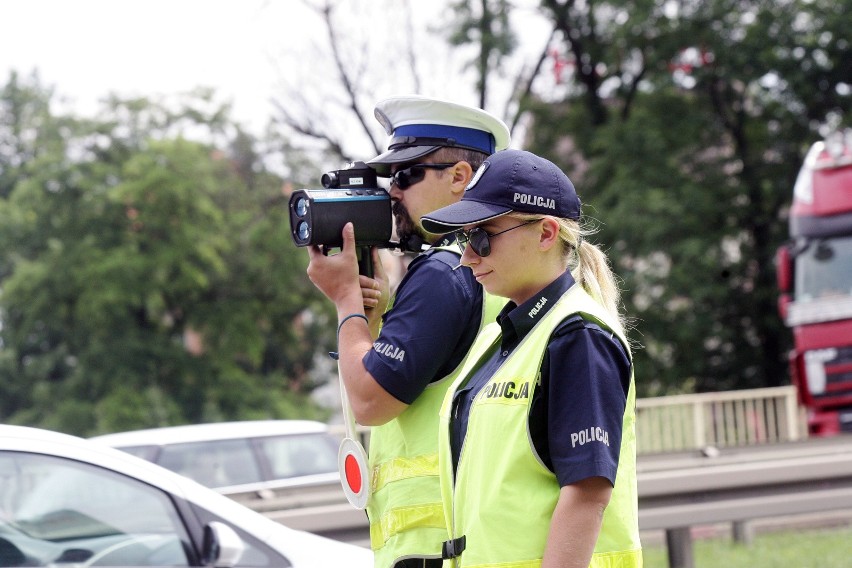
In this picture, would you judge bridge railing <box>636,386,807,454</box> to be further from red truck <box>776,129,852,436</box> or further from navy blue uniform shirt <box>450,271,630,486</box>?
navy blue uniform shirt <box>450,271,630,486</box>

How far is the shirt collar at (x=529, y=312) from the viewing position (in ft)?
7.80

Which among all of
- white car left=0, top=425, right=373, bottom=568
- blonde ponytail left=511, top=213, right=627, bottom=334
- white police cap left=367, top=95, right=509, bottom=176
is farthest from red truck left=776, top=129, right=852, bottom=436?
blonde ponytail left=511, top=213, right=627, bottom=334

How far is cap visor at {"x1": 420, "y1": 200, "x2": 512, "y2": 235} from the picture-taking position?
2.38 m

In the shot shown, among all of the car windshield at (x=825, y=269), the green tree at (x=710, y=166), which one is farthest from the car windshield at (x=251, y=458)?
the green tree at (x=710, y=166)

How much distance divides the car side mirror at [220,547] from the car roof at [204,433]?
4915 millimetres

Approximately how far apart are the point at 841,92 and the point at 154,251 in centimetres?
1470

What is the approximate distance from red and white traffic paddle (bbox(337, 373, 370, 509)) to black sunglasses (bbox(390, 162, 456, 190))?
0.55 metres

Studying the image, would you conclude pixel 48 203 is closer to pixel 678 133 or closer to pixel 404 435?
pixel 678 133

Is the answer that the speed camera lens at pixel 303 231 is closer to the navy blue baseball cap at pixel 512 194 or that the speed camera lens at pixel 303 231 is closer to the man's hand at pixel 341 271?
the man's hand at pixel 341 271

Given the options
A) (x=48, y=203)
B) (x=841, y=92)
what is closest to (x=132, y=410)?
(x=48, y=203)

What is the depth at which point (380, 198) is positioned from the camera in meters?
A: 2.98

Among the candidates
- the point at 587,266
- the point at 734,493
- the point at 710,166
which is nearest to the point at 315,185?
the point at 710,166

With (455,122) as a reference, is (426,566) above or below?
below

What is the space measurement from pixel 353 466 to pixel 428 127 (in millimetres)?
904
